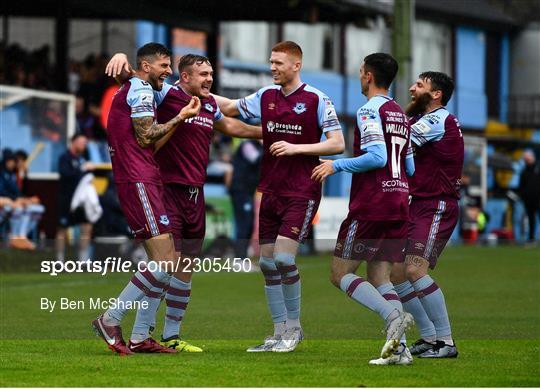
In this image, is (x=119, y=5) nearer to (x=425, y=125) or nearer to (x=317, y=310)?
(x=317, y=310)

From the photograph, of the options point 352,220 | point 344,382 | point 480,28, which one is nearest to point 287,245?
point 352,220

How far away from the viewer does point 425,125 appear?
1126 cm

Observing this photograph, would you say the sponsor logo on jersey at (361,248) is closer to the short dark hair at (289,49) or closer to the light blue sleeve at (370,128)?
the light blue sleeve at (370,128)

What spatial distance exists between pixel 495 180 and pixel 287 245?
1511 inches

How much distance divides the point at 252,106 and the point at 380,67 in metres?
1.33

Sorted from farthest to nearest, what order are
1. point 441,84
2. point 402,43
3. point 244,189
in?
1. point 244,189
2. point 402,43
3. point 441,84

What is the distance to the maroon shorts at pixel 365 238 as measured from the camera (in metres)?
10.6

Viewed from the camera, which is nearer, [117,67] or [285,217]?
[117,67]

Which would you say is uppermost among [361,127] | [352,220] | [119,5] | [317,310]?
[119,5]

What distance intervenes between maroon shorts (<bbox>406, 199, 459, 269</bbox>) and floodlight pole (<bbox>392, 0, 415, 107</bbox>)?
11143 mm

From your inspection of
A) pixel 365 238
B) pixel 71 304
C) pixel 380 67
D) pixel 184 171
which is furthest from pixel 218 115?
pixel 71 304

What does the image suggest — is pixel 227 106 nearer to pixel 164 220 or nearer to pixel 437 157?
pixel 164 220

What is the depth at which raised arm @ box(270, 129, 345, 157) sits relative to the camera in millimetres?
10859

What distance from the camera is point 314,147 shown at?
1100 cm
